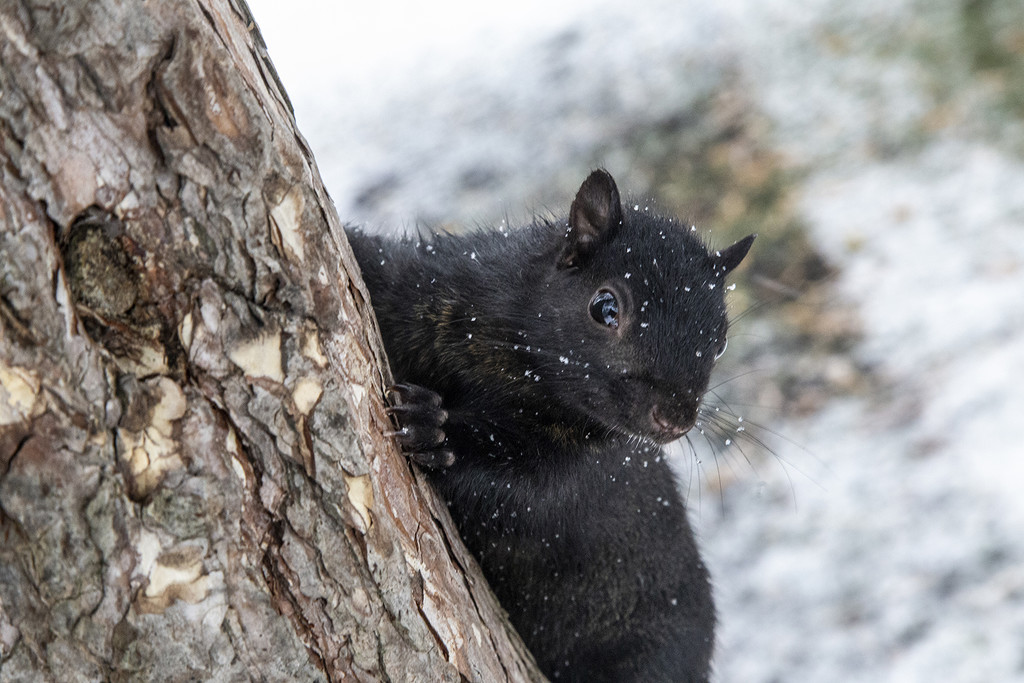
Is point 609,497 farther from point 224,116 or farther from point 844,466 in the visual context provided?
point 844,466

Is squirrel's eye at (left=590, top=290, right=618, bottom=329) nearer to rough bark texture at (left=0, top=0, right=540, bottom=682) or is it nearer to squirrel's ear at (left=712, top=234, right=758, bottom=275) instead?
squirrel's ear at (left=712, top=234, right=758, bottom=275)

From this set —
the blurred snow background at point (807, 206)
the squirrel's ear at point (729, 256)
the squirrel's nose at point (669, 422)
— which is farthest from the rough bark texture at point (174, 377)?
the blurred snow background at point (807, 206)

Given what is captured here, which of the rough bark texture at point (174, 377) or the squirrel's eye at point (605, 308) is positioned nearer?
the rough bark texture at point (174, 377)

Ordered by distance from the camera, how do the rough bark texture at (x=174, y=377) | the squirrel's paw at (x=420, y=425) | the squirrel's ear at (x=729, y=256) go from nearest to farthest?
the rough bark texture at (x=174, y=377), the squirrel's paw at (x=420, y=425), the squirrel's ear at (x=729, y=256)

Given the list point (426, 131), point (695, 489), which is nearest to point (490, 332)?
point (695, 489)

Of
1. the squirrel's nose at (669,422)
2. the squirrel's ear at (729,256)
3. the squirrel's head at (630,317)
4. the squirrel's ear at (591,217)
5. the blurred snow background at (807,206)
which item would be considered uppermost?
the blurred snow background at (807,206)

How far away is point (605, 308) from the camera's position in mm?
2326

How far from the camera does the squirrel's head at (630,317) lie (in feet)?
7.38

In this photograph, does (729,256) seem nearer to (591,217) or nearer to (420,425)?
(591,217)

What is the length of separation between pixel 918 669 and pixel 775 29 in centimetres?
382

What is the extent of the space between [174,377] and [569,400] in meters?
1.15

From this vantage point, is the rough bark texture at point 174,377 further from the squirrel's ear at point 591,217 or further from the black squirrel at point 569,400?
the squirrel's ear at point 591,217

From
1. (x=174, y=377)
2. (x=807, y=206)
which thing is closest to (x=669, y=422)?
(x=174, y=377)

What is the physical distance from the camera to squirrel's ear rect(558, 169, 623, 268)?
2311mm
